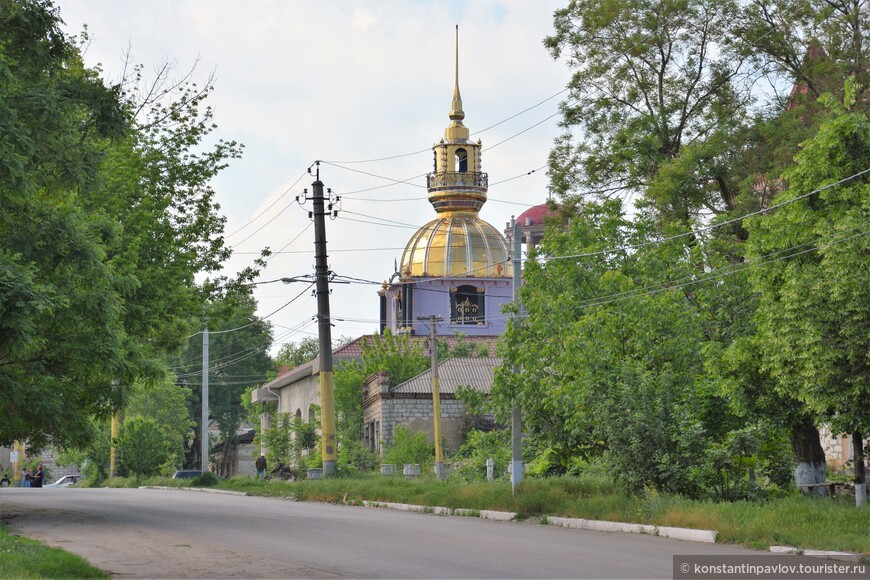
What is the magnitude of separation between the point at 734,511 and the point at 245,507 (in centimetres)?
1410

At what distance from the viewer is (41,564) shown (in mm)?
13938

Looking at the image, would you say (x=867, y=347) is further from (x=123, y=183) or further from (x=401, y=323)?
(x=401, y=323)

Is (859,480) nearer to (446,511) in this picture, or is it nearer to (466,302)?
(446,511)

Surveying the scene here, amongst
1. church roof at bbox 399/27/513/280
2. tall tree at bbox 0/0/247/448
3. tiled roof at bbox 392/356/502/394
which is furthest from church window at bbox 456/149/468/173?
tall tree at bbox 0/0/247/448

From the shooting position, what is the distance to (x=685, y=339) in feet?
84.0

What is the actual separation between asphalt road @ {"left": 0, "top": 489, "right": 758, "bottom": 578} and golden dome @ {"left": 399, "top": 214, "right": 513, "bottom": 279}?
51.7 meters

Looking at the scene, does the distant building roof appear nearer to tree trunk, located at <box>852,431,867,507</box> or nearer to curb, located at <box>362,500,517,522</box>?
curb, located at <box>362,500,517,522</box>

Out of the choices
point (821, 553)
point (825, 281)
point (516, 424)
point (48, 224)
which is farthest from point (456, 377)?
point (821, 553)

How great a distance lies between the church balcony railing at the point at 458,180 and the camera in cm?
8056

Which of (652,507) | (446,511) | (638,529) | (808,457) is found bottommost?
(638,529)

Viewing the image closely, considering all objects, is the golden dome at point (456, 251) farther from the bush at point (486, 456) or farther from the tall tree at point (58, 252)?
the tall tree at point (58, 252)

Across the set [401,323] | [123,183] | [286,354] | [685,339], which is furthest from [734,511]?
[286,354]

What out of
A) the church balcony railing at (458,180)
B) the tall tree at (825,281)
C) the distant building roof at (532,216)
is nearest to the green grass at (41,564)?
the tall tree at (825,281)

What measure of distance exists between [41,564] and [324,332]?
2338cm
